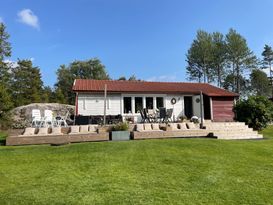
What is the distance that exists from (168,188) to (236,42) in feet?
126

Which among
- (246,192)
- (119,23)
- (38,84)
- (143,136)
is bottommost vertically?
(246,192)

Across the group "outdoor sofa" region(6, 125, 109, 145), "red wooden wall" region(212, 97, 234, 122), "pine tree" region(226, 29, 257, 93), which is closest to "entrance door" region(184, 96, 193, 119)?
"red wooden wall" region(212, 97, 234, 122)

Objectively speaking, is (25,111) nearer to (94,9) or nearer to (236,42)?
(94,9)

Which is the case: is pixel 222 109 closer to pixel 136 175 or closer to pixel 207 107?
pixel 207 107

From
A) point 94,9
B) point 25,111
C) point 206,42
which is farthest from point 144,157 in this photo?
point 206,42

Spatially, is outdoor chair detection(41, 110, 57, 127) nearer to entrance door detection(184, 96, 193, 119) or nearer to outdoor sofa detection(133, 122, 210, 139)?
outdoor sofa detection(133, 122, 210, 139)

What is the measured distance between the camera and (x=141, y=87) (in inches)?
781

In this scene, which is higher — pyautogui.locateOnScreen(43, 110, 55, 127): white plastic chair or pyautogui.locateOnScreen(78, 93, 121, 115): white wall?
pyautogui.locateOnScreen(78, 93, 121, 115): white wall

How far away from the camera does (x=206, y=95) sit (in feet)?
67.4

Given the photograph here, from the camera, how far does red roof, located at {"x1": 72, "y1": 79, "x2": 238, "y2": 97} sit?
18.1 m

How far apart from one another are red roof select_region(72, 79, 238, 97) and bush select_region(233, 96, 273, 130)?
517 centimetres

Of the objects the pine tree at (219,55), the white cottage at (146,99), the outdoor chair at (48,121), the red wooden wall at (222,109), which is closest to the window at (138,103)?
the white cottage at (146,99)

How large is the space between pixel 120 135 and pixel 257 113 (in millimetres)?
7996

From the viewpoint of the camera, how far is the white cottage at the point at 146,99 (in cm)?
1748
